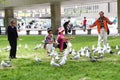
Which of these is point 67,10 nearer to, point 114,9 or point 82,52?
point 114,9

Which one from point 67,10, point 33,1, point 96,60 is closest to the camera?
point 96,60

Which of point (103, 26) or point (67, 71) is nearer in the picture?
point (67, 71)

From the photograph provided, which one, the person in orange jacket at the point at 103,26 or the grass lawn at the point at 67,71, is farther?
the person in orange jacket at the point at 103,26

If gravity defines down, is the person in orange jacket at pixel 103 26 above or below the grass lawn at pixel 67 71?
above

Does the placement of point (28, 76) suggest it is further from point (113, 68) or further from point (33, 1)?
point (33, 1)

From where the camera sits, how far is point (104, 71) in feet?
35.6

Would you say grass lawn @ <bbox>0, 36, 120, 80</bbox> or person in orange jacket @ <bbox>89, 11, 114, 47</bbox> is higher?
person in orange jacket @ <bbox>89, 11, 114, 47</bbox>

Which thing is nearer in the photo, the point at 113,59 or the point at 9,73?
the point at 9,73

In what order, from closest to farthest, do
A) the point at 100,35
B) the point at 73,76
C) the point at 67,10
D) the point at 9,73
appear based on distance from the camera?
the point at 73,76 < the point at 9,73 < the point at 100,35 < the point at 67,10

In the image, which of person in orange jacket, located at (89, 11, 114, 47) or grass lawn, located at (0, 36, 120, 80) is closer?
grass lawn, located at (0, 36, 120, 80)

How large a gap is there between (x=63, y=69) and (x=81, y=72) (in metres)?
0.85

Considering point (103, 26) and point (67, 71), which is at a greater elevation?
point (103, 26)

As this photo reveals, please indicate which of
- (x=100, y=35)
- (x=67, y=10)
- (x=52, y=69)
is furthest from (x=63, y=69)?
(x=67, y=10)

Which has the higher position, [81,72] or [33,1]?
[33,1]
